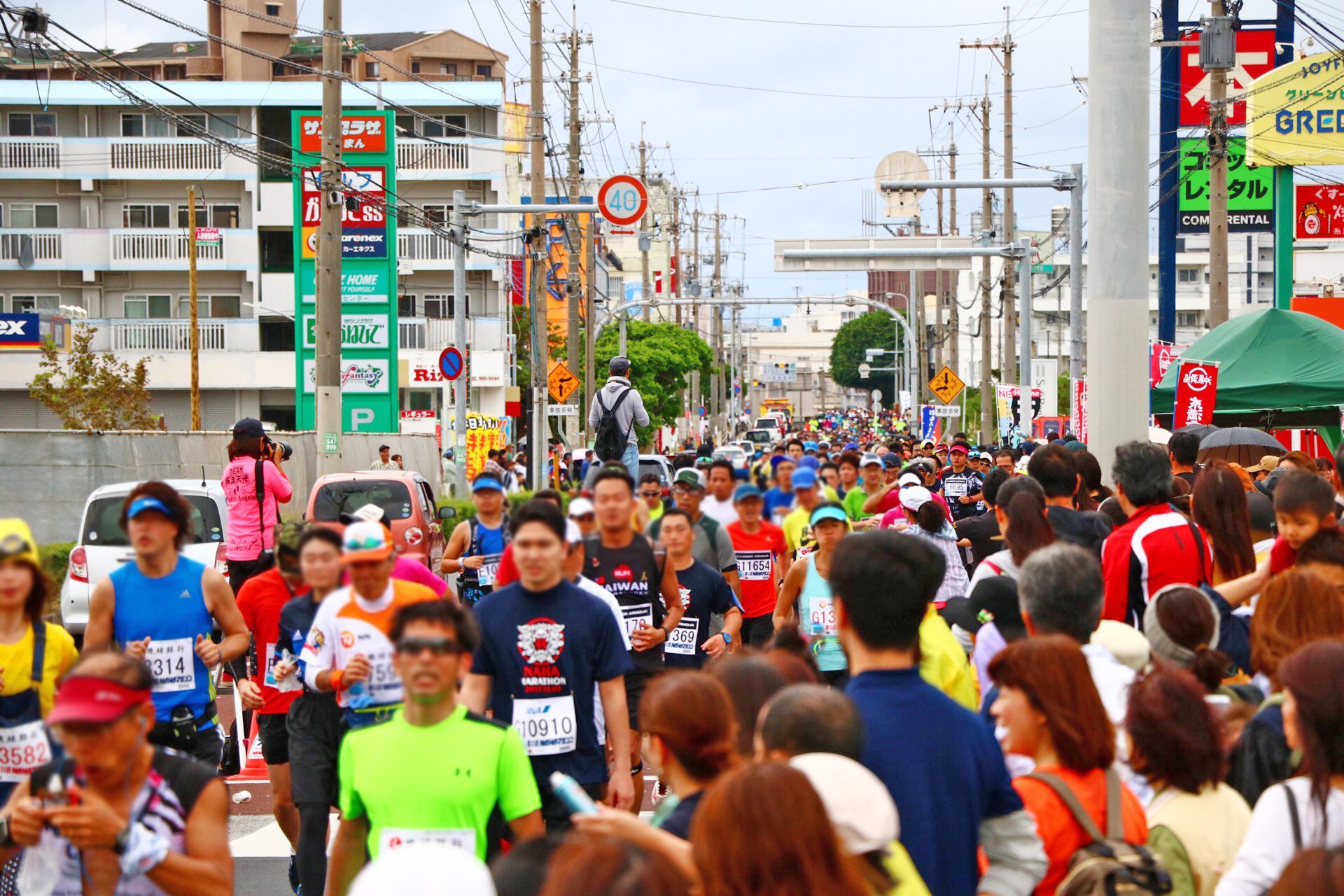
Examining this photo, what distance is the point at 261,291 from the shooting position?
175 feet

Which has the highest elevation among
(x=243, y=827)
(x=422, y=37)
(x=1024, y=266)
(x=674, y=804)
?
(x=422, y=37)

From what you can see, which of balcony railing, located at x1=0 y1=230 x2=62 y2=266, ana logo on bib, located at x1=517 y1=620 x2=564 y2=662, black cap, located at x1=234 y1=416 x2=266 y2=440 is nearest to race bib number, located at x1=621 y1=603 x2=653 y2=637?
ana logo on bib, located at x1=517 y1=620 x2=564 y2=662

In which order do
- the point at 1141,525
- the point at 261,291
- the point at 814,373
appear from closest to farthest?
the point at 1141,525 → the point at 261,291 → the point at 814,373

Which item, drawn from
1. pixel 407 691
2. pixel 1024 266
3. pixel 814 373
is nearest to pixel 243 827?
pixel 407 691

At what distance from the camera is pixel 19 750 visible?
5.59 meters

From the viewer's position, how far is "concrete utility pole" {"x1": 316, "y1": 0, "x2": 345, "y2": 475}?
2075 cm

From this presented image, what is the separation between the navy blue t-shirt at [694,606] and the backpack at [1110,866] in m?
4.91

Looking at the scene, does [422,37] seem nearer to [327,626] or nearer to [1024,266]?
[1024,266]

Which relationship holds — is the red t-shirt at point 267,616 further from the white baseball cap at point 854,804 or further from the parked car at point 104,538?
the parked car at point 104,538

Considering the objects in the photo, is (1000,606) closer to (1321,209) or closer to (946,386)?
(1321,209)

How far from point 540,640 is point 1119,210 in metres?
9.61

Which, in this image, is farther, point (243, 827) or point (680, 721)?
point (243, 827)

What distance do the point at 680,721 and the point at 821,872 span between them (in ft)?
3.40

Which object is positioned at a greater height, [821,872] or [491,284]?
[491,284]
